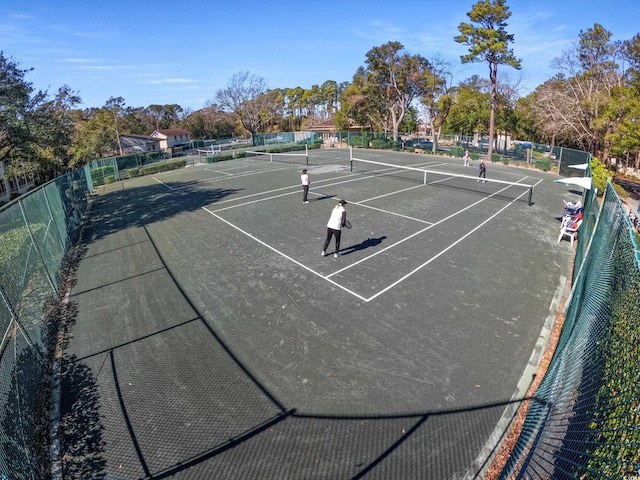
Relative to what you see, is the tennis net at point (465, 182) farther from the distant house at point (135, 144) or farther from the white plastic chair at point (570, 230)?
the distant house at point (135, 144)

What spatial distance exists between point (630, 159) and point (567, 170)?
2883cm

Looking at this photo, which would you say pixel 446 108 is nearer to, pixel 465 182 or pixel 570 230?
pixel 465 182

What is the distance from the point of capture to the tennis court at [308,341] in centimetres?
498

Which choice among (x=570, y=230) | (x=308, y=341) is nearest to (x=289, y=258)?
(x=308, y=341)

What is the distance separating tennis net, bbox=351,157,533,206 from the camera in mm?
19812

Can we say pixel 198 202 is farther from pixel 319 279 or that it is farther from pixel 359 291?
pixel 359 291

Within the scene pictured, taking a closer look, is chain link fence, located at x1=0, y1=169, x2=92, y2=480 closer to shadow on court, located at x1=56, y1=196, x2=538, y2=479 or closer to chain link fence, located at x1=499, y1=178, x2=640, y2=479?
shadow on court, located at x1=56, y1=196, x2=538, y2=479

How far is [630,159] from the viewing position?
4678 centimetres

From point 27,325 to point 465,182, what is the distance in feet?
79.0

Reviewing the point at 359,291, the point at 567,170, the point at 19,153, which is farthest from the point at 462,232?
the point at 19,153

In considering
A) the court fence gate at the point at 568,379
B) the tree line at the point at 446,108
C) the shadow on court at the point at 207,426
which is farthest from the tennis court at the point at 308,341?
the tree line at the point at 446,108

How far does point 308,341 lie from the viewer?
7.20 m

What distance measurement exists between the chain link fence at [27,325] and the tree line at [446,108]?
19.6 m

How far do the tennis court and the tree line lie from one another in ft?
60.4
